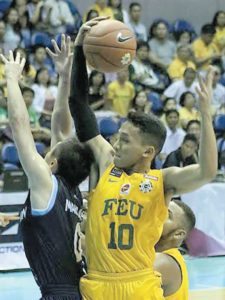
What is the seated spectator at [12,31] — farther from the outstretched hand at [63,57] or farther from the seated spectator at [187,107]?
the outstretched hand at [63,57]

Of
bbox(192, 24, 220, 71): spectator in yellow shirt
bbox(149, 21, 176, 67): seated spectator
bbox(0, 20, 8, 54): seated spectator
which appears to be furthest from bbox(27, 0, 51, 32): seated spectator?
bbox(192, 24, 220, 71): spectator in yellow shirt

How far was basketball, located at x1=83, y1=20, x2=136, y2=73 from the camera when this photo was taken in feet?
14.2

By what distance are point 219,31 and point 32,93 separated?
5758 millimetres

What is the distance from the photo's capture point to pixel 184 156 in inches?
429

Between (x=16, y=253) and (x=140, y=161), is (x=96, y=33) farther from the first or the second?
(x=16, y=253)

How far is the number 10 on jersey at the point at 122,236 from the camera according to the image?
3.95 meters

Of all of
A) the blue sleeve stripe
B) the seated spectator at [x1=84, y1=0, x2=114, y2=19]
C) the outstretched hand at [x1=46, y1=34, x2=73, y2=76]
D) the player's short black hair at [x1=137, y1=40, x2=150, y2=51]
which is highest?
the outstretched hand at [x1=46, y1=34, x2=73, y2=76]

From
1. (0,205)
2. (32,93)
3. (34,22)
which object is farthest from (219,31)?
(0,205)

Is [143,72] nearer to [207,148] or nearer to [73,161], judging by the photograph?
[73,161]

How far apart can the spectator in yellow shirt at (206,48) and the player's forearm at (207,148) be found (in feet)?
38.3

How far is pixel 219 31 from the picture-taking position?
15773 millimetres

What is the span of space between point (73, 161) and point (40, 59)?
930 centimetres

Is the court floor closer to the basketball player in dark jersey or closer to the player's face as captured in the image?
the basketball player in dark jersey

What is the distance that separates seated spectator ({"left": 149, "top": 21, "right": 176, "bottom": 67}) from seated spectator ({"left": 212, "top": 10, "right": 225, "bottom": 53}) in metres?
1.03
